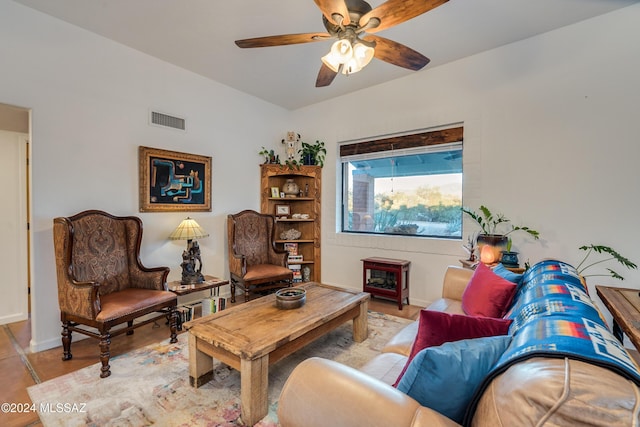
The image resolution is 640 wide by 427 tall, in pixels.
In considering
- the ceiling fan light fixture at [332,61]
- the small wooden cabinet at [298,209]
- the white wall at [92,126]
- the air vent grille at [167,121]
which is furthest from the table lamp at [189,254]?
the ceiling fan light fixture at [332,61]

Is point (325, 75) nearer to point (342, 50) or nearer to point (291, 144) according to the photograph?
point (342, 50)

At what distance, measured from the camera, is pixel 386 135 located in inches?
153

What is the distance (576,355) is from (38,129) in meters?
3.70

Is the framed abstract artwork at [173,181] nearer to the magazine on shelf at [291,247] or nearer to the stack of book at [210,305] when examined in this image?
the stack of book at [210,305]

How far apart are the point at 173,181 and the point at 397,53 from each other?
2.78 meters

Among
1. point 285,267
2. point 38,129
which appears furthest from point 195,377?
point 38,129

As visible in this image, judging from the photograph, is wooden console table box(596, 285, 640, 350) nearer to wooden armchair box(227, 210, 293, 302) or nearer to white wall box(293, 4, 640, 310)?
white wall box(293, 4, 640, 310)

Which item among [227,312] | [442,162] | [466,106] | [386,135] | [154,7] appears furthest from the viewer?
[386,135]

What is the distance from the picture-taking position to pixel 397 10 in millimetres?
1646

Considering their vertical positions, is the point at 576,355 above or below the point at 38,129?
below

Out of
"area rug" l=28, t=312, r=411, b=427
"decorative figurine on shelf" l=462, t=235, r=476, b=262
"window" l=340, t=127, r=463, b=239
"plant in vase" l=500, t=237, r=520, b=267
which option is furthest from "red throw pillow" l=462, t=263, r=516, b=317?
"window" l=340, t=127, r=463, b=239

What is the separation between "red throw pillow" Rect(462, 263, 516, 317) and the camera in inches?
68.3

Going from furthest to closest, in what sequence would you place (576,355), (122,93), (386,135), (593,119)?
(386,135), (122,93), (593,119), (576,355)

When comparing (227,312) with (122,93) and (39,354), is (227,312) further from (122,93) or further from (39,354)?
(122,93)
